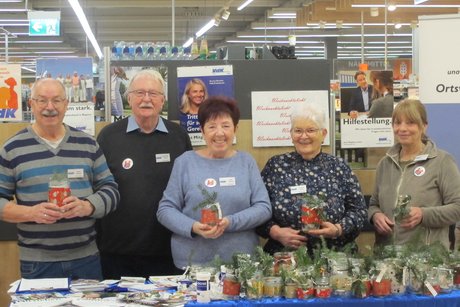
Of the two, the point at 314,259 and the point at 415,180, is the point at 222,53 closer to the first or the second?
the point at 415,180

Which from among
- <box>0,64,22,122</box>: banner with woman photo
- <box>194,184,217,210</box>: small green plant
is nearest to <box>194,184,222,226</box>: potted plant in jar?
<box>194,184,217,210</box>: small green plant

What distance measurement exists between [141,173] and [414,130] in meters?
1.59

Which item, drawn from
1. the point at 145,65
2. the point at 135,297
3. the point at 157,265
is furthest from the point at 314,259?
the point at 145,65

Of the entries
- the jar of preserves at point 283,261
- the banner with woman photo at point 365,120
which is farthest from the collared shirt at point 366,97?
the jar of preserves at point 283,261

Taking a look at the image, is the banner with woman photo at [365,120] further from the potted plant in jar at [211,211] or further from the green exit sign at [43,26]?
the green exit sign at [43,26]

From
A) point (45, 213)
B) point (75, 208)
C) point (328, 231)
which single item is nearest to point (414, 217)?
point (328, 231)

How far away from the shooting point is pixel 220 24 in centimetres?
1805

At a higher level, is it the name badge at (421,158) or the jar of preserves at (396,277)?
the name badge at (421,158)

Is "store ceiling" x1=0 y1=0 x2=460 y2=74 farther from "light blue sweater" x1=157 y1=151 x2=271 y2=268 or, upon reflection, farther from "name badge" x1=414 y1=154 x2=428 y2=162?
"light blue sweater" x1=157 y1=151 x2=271 y2=268

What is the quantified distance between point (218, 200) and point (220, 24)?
49.5ft

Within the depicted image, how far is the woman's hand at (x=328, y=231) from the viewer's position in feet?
11.1

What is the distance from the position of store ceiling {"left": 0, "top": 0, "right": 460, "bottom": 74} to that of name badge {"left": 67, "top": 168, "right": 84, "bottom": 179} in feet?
24.4

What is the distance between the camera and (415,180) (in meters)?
3.68

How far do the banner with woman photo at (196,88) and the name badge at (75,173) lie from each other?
43.2 inches
